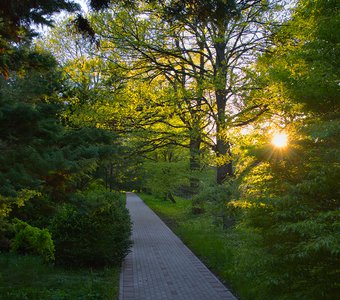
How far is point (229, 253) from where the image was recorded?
10.2 metres

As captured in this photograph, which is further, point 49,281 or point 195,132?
point 195,132

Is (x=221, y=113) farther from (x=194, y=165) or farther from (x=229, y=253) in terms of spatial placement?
(x=194, y=165)

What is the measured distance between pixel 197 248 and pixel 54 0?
9.47 metres

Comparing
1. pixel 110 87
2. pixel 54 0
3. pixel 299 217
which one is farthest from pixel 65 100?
pixel 299 217

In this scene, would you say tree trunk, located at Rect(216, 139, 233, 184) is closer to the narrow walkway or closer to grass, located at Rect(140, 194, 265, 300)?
grass, located at Rect(140, 194, 265, 300)

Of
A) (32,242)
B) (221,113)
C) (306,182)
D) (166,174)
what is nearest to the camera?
(306,182)

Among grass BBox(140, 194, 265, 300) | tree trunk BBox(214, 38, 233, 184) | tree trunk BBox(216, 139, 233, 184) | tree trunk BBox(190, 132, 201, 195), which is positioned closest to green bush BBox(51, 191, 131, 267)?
grass BBox(140, 194, 265, 300)

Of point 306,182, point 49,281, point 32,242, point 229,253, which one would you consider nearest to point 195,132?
point 229,253

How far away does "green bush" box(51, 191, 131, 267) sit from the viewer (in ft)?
31.7

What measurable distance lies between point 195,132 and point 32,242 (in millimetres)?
7559

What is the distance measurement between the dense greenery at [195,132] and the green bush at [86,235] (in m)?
0.04

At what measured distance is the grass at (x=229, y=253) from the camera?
5.29m

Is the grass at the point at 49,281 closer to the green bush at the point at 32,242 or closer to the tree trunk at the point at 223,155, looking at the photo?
the green bush at the point at 32,242

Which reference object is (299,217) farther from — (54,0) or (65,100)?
(65,100)
